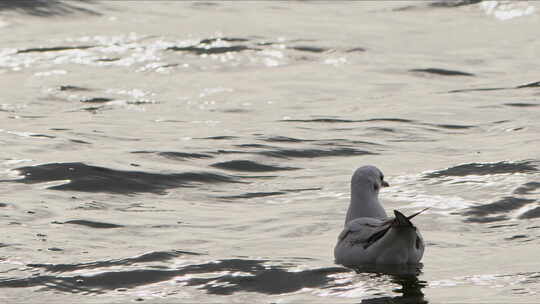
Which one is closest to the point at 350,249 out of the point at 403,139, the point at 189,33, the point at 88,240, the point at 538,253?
the point at 538,253

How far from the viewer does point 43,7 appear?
31594 mm

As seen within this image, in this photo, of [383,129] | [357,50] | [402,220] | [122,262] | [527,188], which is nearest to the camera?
[402,220]

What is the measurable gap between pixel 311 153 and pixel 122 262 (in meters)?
7.08

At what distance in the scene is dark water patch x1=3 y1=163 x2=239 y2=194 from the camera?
15.6m

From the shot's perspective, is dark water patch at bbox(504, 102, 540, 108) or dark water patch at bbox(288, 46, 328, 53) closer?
dark water patch at bbox(504, 102, 540, 108)

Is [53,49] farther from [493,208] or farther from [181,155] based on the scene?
[493,208]

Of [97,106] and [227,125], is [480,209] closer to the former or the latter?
[227,125]

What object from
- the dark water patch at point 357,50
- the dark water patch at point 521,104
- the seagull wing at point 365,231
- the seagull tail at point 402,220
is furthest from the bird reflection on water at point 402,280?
the dark water patch at point 357,50

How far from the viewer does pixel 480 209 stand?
13977mm

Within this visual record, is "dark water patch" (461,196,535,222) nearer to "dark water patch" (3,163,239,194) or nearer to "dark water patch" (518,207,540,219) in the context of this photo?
"dark water patch" (518,207,540,219)

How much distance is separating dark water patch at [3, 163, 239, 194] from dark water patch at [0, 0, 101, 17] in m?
15.5

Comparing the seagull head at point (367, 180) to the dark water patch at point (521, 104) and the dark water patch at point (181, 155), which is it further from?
the dark water patch at point (521, 104)

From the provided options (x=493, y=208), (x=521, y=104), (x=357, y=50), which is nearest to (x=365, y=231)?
(x=493, y=208)

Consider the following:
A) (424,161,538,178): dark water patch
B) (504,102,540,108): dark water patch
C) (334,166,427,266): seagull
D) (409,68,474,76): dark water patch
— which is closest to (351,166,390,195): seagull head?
(334,166,427,266): seagull
